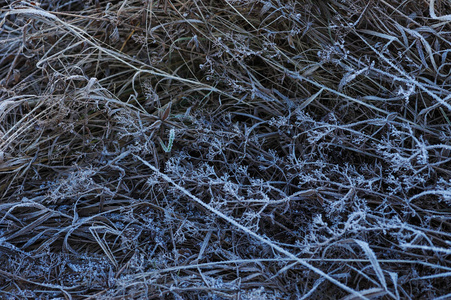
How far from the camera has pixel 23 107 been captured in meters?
1.96

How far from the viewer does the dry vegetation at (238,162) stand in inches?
53.3

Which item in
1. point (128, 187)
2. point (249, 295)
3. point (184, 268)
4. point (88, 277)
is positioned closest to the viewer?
point (249, 295)

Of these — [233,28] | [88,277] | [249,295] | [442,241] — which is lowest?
[88,277]

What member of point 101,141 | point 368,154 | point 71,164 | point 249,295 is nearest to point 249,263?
point 249,295

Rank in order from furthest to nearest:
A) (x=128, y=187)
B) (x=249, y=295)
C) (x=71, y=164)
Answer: (x=71, y=164) < (x=128, y=187) < (x=249, y=295)

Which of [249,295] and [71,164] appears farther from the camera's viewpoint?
[71,164]

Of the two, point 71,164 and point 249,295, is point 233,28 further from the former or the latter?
point 249,295

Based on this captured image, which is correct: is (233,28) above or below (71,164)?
above

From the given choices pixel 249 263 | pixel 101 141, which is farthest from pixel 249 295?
pixel 101 141

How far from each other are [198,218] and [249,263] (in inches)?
11.1

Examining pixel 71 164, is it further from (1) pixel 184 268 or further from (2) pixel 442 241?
(2) pixel 442 241

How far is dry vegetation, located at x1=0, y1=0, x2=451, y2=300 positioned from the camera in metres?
1.35

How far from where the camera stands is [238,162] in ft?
5.35

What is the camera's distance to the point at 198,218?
156cm
